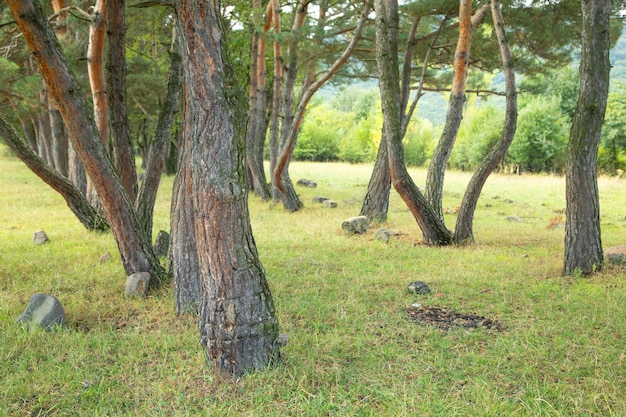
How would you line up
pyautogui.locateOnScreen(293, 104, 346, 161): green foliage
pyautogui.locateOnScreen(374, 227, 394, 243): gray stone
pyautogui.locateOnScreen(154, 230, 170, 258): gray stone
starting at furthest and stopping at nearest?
pyautogui.locateOnScreen(293, 104, 346, 161): green foliage < pyautogui.locateOnScreen(374, 227, 394, 243): gray stone < pyautogui.locateOnScreen(154, 230, 170, 258): gray stone

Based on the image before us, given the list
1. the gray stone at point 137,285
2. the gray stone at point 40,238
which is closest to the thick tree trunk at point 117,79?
the gray stone at point 40,238

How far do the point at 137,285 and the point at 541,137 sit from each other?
2898 cm

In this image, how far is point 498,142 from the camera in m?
7.08

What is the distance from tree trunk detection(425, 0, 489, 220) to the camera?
8125mm

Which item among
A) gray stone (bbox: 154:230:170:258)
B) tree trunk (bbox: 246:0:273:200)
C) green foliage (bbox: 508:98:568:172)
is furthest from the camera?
green foliage (bbox: 508:98:568:172)

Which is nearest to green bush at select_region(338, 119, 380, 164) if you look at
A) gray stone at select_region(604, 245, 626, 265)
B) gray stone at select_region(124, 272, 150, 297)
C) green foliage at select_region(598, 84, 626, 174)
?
green foliage at select_region(598, 84, 626, 174)

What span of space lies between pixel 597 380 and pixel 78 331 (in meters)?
3.70

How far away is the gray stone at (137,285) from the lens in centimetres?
462

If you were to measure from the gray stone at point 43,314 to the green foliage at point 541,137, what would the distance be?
29.2m

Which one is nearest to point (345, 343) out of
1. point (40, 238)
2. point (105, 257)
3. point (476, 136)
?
point (105, 257)

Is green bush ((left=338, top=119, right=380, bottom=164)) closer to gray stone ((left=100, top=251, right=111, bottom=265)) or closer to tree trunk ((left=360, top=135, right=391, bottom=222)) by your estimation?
tree trunk ((left=360, top=135, right=391, bottom=222))

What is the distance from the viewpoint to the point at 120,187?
4.77 m

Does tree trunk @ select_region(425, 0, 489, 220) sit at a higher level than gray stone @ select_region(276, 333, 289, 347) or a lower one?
higher

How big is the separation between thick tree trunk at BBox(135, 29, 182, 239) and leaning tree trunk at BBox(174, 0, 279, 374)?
→ 7.88 ft
